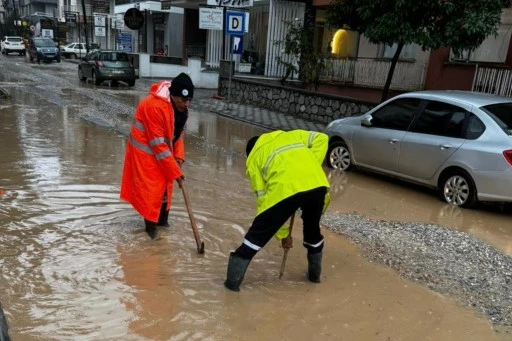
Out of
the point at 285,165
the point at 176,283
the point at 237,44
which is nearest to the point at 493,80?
the point at 237,44

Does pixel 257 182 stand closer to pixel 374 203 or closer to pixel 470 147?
pixel 374 203

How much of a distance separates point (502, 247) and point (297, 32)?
475 inches

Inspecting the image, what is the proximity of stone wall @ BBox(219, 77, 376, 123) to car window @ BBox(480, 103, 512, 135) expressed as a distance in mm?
5085

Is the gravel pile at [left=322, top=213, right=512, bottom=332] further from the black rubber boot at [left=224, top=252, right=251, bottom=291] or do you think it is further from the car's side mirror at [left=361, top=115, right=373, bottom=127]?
the car's side mirror at [left=361, top=115, right=373, bottom=127]

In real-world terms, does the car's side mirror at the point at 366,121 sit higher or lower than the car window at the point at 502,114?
lower

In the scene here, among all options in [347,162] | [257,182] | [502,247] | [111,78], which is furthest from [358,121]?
[111,78]

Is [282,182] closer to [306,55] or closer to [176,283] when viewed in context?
[176,283]

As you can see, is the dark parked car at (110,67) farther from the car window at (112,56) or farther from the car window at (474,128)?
the car window at (474,128)

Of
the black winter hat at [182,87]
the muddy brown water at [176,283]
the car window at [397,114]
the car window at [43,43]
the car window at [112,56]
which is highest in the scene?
the black winter hat at [182,87]

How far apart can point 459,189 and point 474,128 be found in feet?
2.69

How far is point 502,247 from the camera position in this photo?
525 centimetres

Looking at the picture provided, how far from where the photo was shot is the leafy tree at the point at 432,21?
28.4 ft

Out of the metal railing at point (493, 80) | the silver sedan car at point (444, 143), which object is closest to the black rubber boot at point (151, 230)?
the silver sedan car at point (444, 143)

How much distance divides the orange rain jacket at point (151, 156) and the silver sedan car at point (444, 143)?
3848mm
